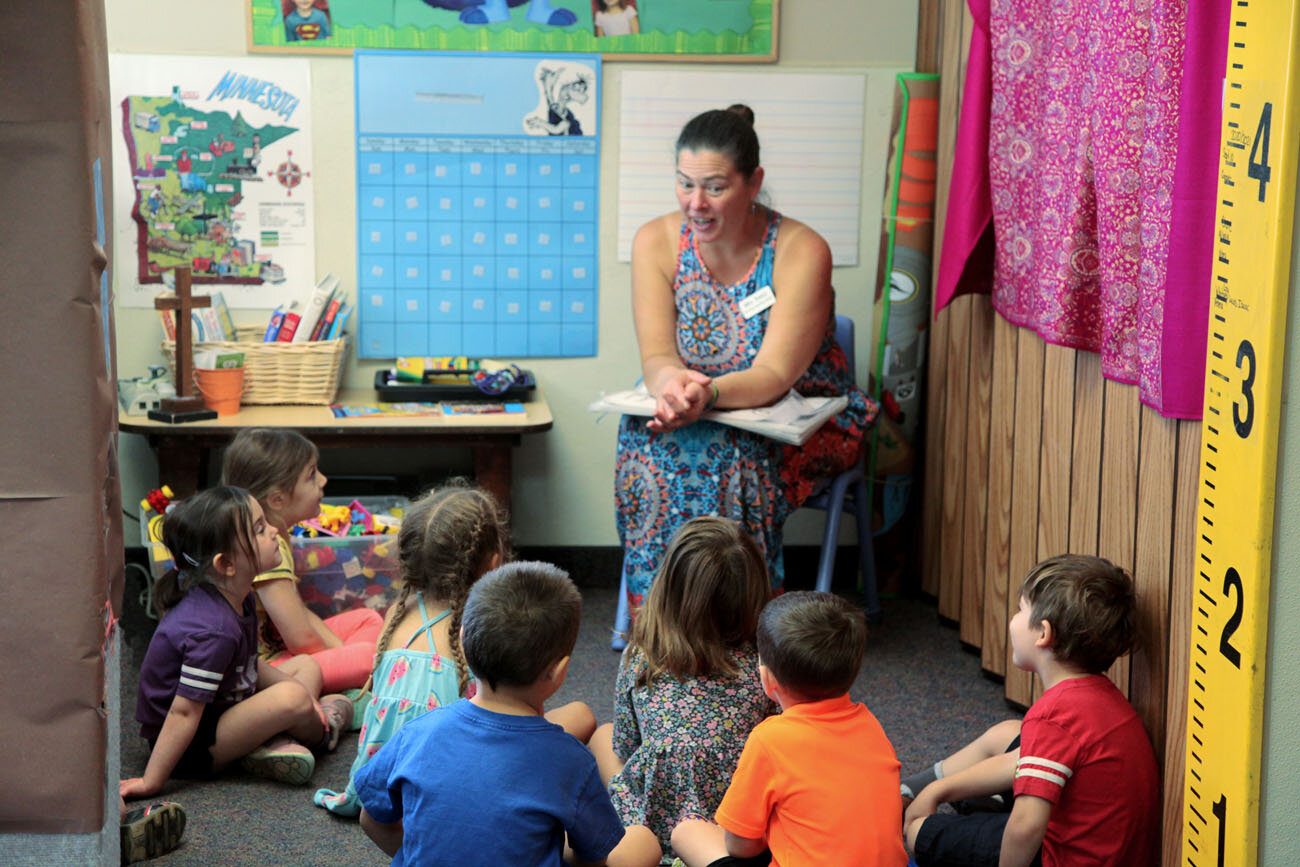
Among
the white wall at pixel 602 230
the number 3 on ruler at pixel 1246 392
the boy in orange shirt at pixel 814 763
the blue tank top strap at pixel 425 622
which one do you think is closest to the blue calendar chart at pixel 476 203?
the white wall at pixel 602 230

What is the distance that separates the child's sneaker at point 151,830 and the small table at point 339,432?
132cm

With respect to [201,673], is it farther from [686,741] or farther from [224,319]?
[224,319]

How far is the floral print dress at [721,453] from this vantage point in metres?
3.15

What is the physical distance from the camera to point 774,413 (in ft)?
10.2

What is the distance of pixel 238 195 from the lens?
12.5 feet

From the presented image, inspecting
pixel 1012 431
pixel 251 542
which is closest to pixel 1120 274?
pixel 1012 431

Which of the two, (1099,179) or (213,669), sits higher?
(1099,179)

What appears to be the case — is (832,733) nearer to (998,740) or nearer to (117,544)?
(998,740)

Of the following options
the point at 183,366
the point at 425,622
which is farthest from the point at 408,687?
the point at 183,366

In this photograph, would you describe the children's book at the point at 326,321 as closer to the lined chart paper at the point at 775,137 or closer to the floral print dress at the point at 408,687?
the lined chart paper at the point at 775,137

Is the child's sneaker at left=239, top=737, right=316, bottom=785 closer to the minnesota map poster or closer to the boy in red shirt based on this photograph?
the boy in red shirt

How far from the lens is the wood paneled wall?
7.16 ft

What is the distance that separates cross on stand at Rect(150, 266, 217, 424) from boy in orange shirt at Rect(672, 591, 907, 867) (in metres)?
2.09

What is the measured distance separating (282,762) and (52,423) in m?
1.39
